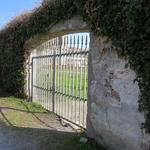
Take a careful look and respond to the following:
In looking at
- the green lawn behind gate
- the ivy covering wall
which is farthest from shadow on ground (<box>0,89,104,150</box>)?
the ivy covering wall

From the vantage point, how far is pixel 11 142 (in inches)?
284

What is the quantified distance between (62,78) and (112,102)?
3774mm

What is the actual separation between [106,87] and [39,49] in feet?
21.2

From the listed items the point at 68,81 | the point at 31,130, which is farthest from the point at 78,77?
the point at 31,130

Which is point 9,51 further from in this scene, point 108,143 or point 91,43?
point 108,143

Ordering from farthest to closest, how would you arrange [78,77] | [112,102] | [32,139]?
[78,77] < [32,139] < [112,102]

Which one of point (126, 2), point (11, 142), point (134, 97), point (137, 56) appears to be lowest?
point (11, 142)

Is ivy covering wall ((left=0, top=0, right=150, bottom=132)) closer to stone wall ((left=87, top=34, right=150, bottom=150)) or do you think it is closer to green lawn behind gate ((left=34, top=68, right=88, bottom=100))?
stone wall ((left=87, top=34, right=150, bottom=150))

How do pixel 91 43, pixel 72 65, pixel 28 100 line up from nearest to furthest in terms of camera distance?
1. pixel 91 43
2. pixel 72 65
3. pixel 28 100

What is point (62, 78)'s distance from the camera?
988 cm

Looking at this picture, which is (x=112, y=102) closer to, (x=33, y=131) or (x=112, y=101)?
(x=112, y=101)

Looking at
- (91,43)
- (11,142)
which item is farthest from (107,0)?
(11,142)

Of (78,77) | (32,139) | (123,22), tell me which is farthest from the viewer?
(78,77)

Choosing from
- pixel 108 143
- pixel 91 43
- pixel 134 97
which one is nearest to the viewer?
pixel 134 97
